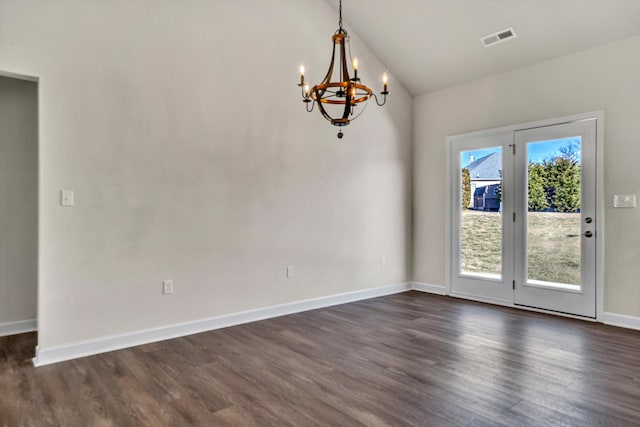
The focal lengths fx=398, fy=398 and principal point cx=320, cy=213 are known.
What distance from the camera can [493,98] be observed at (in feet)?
17.0

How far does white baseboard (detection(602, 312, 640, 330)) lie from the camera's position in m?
4.04

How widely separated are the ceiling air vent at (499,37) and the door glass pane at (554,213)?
1.26 metres

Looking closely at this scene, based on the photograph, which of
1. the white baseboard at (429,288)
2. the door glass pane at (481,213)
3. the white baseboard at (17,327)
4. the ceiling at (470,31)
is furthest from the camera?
the white baseboard at (429,288)

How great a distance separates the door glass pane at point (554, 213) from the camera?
4.46 meters

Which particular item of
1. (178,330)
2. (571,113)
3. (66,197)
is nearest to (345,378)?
(178,330)

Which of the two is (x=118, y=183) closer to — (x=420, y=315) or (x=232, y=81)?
(x=232, y=81)

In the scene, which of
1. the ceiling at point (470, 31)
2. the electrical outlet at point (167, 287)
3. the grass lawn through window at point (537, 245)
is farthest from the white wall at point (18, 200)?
the grass lawn through window at point (537, 245)

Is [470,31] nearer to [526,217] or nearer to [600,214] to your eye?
[526,217]

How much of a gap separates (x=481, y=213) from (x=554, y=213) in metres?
0.91

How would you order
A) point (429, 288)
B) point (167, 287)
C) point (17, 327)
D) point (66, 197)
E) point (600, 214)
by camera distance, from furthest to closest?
point (429, 288) < point (600, 214) < point (17, 327) < point (167, 287) < point (66, 197)

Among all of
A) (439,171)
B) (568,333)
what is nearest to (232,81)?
(439,171)

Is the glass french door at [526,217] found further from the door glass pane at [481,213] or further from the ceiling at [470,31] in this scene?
the ceiling at [470,31]

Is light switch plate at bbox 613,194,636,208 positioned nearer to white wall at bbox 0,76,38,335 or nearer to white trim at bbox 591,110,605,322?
white trim at bbox 591,110,605,322

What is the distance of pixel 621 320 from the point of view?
4.12 m
